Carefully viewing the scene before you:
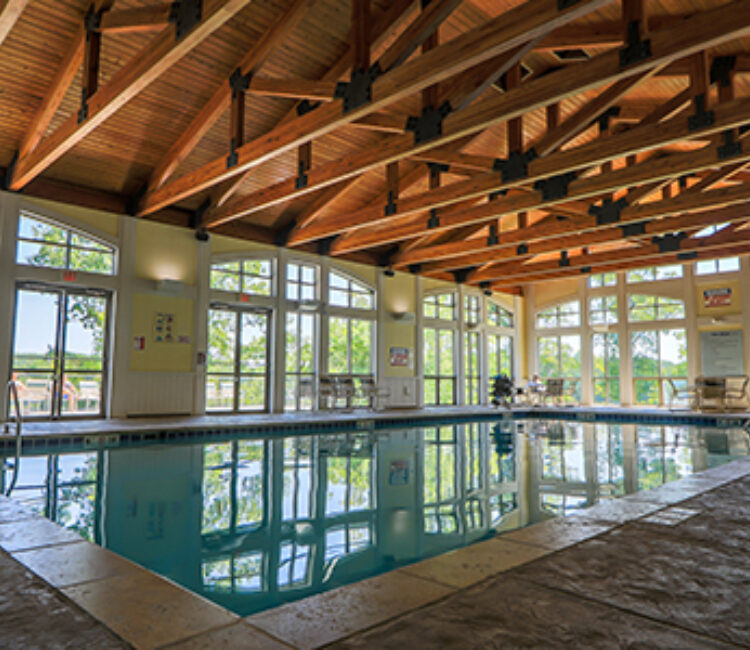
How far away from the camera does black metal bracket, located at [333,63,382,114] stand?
17.2 ft

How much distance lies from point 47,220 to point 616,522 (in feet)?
28.4

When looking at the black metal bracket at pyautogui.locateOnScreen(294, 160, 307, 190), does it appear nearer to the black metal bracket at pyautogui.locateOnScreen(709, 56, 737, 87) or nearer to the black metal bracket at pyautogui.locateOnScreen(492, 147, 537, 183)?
the black metal bracket at pyautogui.locateOnScreen(492, 147, 537, 183)

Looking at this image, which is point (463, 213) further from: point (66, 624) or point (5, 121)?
point (66, 624)

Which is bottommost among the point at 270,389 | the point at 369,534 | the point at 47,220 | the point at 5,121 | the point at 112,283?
the point at 369,534

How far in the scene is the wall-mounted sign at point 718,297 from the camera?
1343 cm

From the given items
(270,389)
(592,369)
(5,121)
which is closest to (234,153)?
(5,121)

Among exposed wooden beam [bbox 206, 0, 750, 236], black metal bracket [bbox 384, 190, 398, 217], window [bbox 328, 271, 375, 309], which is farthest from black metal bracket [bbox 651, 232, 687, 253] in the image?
exposed wooden beam [bbox 206, 0, 750, 236]

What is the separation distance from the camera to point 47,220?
837 cm

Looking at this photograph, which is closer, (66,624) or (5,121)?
(66,624)

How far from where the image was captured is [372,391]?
459 inches

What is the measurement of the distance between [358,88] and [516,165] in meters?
2.69

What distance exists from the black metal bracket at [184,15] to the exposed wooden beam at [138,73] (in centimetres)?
4

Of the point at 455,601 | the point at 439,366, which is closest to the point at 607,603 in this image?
the point at 455,601

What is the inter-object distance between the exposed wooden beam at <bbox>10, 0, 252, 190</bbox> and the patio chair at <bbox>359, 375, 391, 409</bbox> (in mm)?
6968
